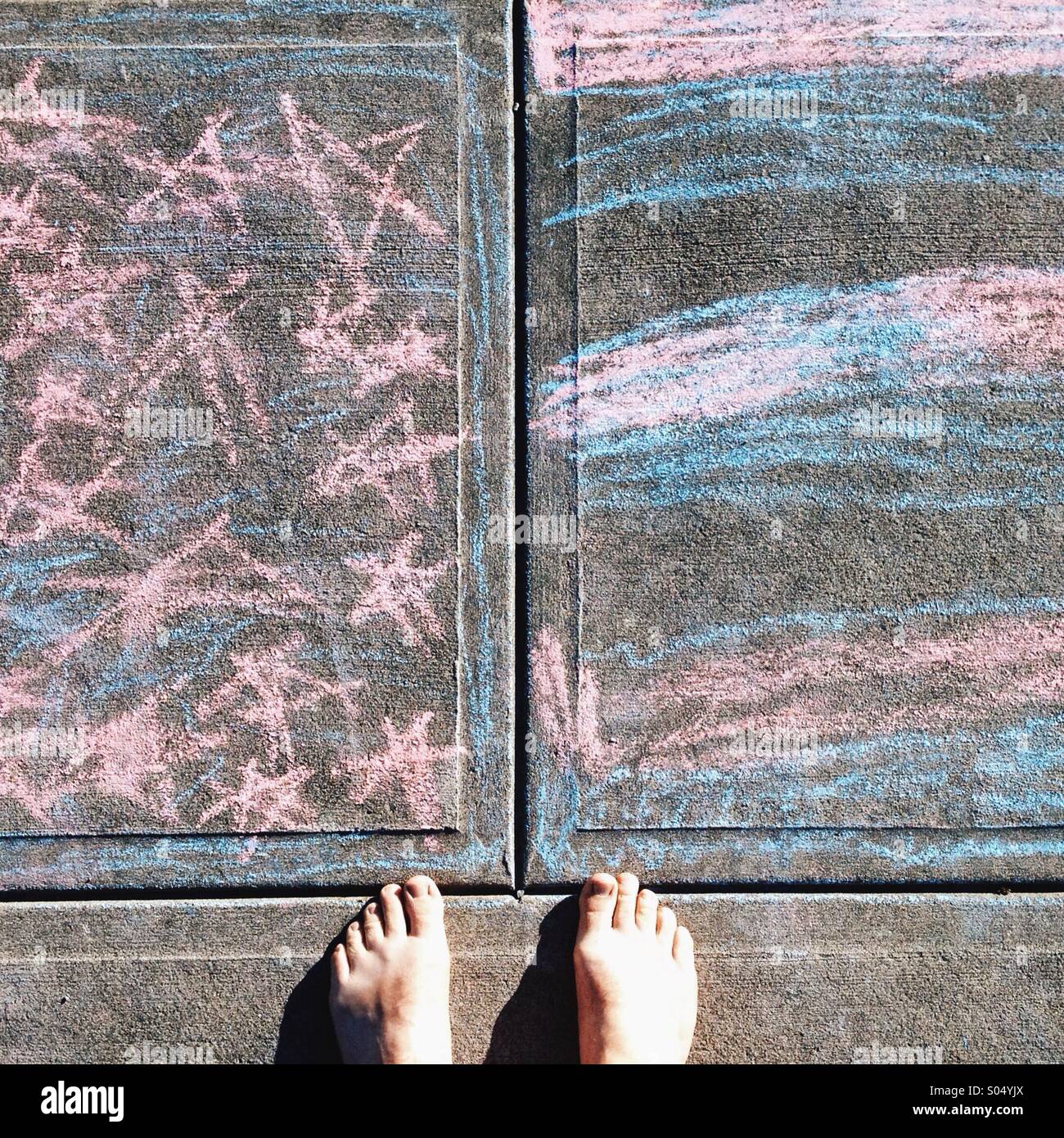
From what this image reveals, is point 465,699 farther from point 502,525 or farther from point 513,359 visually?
point 513,359

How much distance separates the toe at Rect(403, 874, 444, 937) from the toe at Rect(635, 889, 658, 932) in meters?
0.48

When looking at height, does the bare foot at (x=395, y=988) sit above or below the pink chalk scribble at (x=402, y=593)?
below

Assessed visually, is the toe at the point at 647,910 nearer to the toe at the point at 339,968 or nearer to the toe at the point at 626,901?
the toe at the point at 626,901

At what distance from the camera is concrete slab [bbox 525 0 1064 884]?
87.1 inches

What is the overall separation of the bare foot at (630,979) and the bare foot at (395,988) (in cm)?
34

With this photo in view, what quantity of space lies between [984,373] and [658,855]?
4.81 ft

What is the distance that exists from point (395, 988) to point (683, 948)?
699mm

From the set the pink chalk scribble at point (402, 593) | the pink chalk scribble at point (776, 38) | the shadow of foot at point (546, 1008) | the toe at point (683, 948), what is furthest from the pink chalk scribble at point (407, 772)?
the pink chalk scribble at point (776, 38)

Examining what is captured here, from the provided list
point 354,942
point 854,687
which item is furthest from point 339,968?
point 854,687

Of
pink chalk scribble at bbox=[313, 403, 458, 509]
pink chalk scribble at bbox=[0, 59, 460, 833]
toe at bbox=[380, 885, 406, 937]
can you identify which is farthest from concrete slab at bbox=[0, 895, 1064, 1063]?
pink chalk scribble at bbox=[313, 403, 458, 509]

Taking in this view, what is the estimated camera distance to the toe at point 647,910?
215cm

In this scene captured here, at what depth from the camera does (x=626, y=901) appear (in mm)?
2170

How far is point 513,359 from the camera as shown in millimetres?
2279

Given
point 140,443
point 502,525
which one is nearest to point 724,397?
point 502,525
